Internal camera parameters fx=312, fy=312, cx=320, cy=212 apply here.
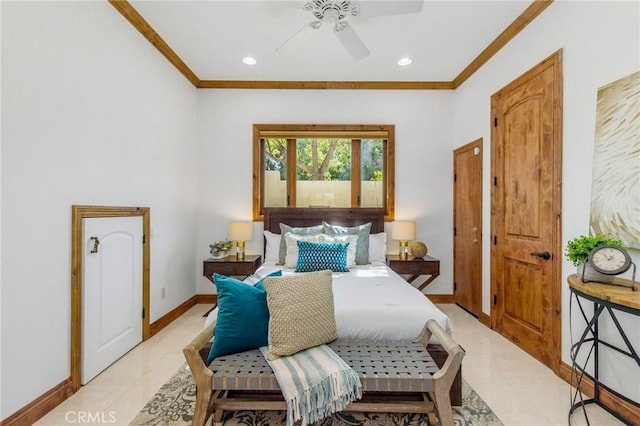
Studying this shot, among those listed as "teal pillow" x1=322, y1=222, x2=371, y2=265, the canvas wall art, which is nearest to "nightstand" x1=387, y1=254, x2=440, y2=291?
"teal pillow" x1=322, y1=222, x2=371, y2=265

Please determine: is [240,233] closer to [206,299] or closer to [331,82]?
[206,299]

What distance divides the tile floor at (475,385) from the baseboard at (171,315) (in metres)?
0.10

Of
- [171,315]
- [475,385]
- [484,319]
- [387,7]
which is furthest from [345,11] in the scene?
[171,315]

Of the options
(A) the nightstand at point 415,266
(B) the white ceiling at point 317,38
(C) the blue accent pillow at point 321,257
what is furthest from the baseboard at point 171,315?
(B) the white ceiling at point 317,38

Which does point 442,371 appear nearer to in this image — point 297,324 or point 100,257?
point 297,324

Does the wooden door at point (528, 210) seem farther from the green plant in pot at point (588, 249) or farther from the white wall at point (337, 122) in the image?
the white wall at point (337, 122)

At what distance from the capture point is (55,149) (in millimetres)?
2004

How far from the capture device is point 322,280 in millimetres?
1981

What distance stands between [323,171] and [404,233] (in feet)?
4.61

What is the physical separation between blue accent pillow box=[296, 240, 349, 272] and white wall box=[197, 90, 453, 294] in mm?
1295

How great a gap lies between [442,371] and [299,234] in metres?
2.23

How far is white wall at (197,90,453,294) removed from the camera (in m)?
4.28

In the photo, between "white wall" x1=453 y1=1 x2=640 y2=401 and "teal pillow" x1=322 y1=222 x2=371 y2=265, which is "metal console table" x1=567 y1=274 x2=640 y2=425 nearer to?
"white wall" x1=453 y1=1 x2=640 y2=401

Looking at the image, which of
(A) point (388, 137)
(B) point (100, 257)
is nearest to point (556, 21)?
(A) point (388, 137)
